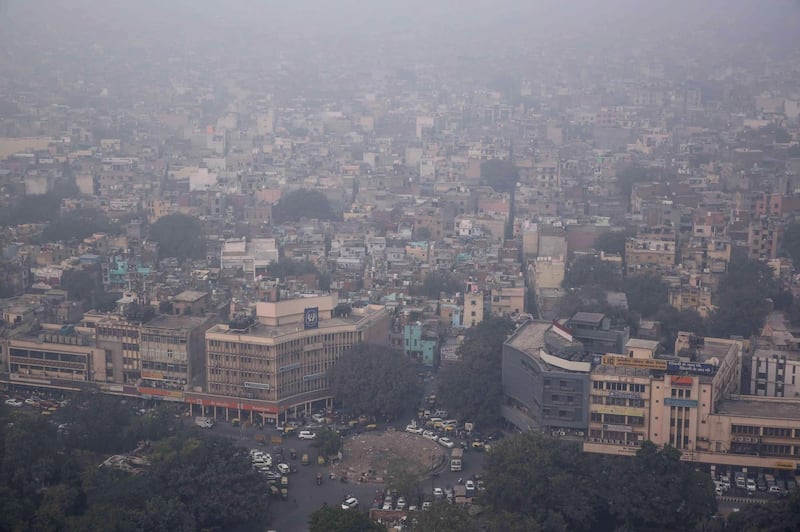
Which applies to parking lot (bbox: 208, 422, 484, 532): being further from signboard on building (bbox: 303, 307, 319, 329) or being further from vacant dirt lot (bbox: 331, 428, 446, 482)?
signboard on building (bbox: 303, 307, 319, 329)

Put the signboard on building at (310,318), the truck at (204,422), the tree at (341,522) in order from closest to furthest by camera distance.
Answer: the tree at (341,522) < the truck at (204,422) < the signboard on building at (310,318)

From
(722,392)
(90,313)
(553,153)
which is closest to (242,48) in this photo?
(553,153)

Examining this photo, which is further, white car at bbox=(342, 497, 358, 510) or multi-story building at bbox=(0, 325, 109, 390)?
multi-story building at bbox=(0, 325, 109, 390)

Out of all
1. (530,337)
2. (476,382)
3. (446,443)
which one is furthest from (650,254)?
(446,443)

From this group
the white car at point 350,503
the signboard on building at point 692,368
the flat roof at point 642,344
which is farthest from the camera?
the flat roof at point 642,344

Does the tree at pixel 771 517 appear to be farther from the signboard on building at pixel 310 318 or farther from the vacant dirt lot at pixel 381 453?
the signboard on building at pixel 310 318

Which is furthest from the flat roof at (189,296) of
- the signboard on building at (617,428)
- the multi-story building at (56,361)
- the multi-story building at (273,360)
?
the signboard on building at (617,428)

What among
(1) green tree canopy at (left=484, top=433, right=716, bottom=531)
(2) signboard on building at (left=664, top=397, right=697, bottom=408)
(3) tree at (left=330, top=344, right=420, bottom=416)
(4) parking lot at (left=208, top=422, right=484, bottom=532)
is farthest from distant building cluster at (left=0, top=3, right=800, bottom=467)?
(1) green tree canopy at (left=484, top=433, right=716, bottom=531)

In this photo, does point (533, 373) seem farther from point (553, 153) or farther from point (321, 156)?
point (321, 156)
